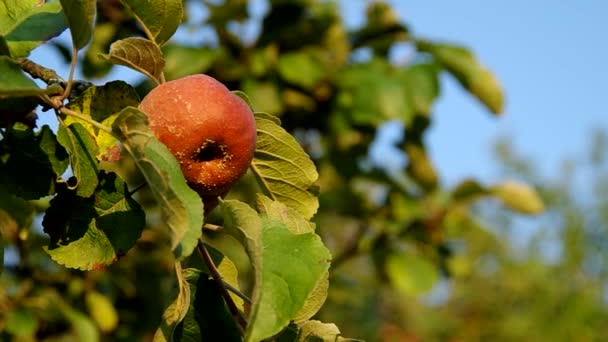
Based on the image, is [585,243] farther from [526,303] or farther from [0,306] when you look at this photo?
[0,306]

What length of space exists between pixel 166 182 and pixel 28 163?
21 centimetres

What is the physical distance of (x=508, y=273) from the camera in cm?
1213

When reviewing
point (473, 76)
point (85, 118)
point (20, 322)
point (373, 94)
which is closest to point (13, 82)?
point (85, 118)

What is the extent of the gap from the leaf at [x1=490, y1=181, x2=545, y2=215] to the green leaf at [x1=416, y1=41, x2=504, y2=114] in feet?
0.73

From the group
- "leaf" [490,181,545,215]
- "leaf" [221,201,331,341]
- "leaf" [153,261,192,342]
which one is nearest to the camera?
"leaf" [221,201,331,341]

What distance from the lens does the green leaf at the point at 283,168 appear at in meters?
0.71

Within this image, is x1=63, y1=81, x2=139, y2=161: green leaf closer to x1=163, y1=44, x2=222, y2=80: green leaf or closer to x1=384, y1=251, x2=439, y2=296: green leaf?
x1=163, y1=44, x2=222, y2=80: green leaf

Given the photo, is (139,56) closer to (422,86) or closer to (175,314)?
(175,314)

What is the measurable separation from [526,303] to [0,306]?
1056cm

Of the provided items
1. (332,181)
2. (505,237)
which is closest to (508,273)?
(505,237)

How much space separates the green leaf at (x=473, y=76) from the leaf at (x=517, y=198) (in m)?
0.22

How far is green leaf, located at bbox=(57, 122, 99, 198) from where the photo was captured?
26.2 inches

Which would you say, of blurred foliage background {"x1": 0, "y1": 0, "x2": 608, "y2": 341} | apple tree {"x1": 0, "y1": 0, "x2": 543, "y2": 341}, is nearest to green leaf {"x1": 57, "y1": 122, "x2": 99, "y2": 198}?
apple tree {"x1": 0, "y1": 0, "x2": 543, "y2": 341}

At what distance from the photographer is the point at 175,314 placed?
64 cm
